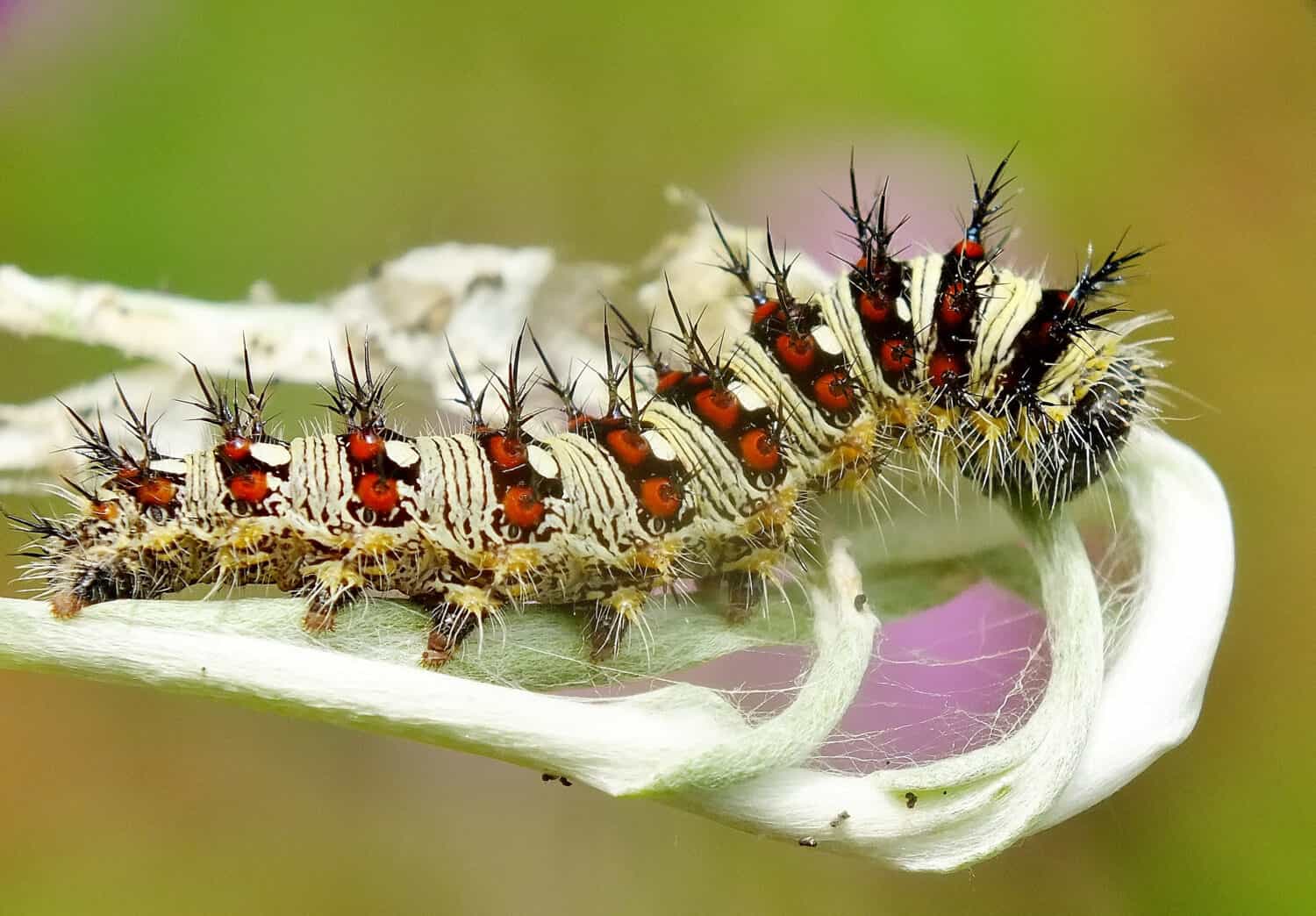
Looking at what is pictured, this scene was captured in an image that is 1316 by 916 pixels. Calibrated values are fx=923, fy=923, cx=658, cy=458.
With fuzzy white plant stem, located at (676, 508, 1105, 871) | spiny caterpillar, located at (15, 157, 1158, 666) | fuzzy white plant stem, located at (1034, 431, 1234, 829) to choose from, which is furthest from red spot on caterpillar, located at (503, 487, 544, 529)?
fuzzy white plant stem, located at (1034, 431, 1234, 829)

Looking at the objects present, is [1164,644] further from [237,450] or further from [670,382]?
[237,450]

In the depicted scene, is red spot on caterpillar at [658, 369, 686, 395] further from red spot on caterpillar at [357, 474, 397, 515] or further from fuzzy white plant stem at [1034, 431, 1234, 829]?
fuzzy white plant stem at [1034, 431, 1234, 829]

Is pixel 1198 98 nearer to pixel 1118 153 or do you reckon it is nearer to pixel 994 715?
pixel 1118 153

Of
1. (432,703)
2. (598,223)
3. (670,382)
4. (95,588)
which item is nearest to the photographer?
(432,703)

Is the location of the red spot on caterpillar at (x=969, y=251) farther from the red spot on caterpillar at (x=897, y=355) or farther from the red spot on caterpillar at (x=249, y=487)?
the red spot on caterpillar at (x=249, y=487)

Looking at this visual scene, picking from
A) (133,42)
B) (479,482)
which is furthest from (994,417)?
(133,42)

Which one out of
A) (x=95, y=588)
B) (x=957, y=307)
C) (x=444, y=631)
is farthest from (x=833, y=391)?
(x=95, y=588)
